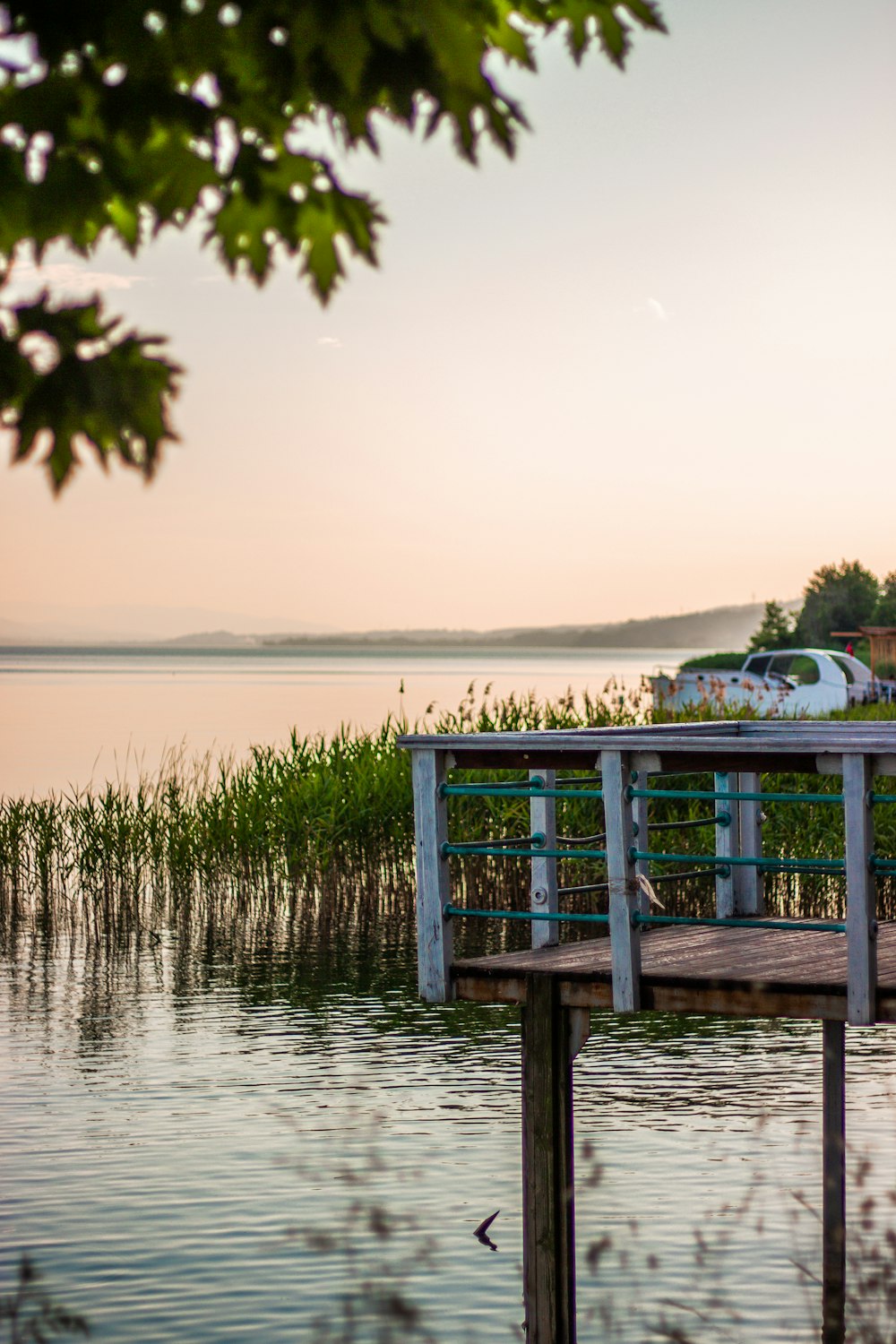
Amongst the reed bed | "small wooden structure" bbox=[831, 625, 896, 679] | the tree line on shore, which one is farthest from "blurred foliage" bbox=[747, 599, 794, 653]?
the reed bed

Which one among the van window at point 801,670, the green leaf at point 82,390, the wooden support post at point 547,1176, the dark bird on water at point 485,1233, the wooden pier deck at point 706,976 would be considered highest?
the green leaf at point 82,390

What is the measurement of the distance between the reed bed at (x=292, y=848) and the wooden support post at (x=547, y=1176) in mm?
10641

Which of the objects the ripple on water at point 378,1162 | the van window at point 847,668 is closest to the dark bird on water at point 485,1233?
the ripple on water at point 378,1162

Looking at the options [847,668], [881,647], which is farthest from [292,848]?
[881,647]

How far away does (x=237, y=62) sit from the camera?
402 centimetres

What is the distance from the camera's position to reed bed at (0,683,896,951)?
1941 cm

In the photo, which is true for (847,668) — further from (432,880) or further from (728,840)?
(432,880)

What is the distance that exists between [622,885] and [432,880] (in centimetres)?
112

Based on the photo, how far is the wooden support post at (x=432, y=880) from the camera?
839cm

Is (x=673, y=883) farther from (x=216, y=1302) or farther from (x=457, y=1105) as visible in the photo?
(x=216, y=1302)

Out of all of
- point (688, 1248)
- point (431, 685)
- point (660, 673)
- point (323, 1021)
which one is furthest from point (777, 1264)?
point (431, 685)

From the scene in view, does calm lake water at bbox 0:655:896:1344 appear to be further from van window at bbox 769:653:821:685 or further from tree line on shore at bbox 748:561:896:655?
tree line on shore at bbox 748:561:896:655

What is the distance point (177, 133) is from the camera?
401cm

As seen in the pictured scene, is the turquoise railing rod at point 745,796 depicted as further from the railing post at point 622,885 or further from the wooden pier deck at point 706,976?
the wooden pier deck at point 706,976
